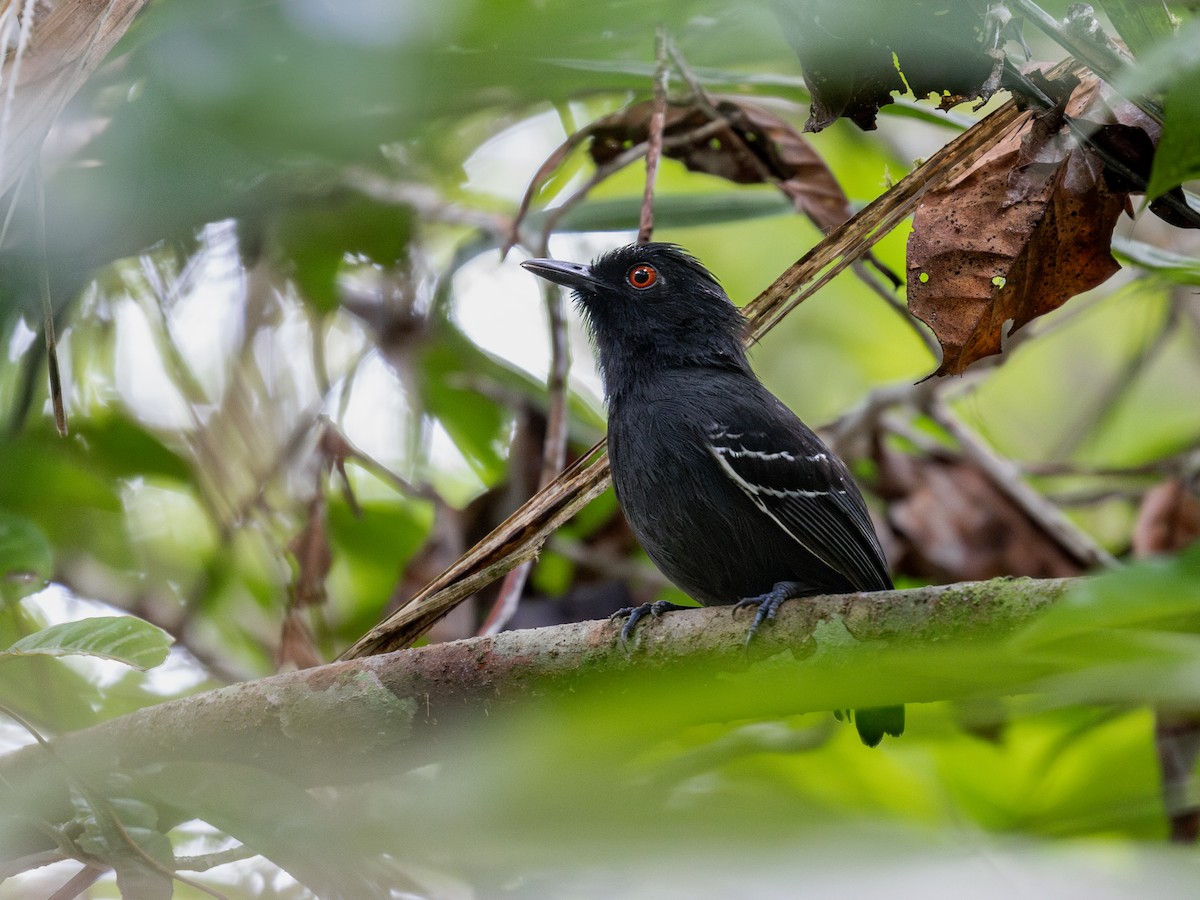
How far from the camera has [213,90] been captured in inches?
122

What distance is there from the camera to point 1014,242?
2.34m

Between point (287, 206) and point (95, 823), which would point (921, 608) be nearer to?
point (95, 823)

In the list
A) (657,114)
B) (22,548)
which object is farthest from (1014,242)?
(22,548)

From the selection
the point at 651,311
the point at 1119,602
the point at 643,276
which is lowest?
the point at 1119,602

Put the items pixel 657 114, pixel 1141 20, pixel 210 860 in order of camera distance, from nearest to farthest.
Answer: pixel 1141 20, pixel 210 860, pixel 657 114

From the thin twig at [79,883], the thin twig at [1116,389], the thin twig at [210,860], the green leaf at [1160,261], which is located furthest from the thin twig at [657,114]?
the thin twig at [1116,389]

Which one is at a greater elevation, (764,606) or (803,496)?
(803,496)

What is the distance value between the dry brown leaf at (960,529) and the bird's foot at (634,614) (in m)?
1.52

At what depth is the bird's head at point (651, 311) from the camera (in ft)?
12.3

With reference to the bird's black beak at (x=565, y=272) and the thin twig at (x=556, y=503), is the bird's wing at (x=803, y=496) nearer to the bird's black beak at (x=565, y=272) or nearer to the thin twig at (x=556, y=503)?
the thin twig at (x=556, y=503)

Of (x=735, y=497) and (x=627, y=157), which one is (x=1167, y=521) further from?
(x=627, y=157)

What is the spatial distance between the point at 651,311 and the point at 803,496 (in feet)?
3.20

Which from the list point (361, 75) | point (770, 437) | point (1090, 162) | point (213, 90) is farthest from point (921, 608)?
point (213, 90)

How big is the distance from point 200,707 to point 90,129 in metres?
2.22
